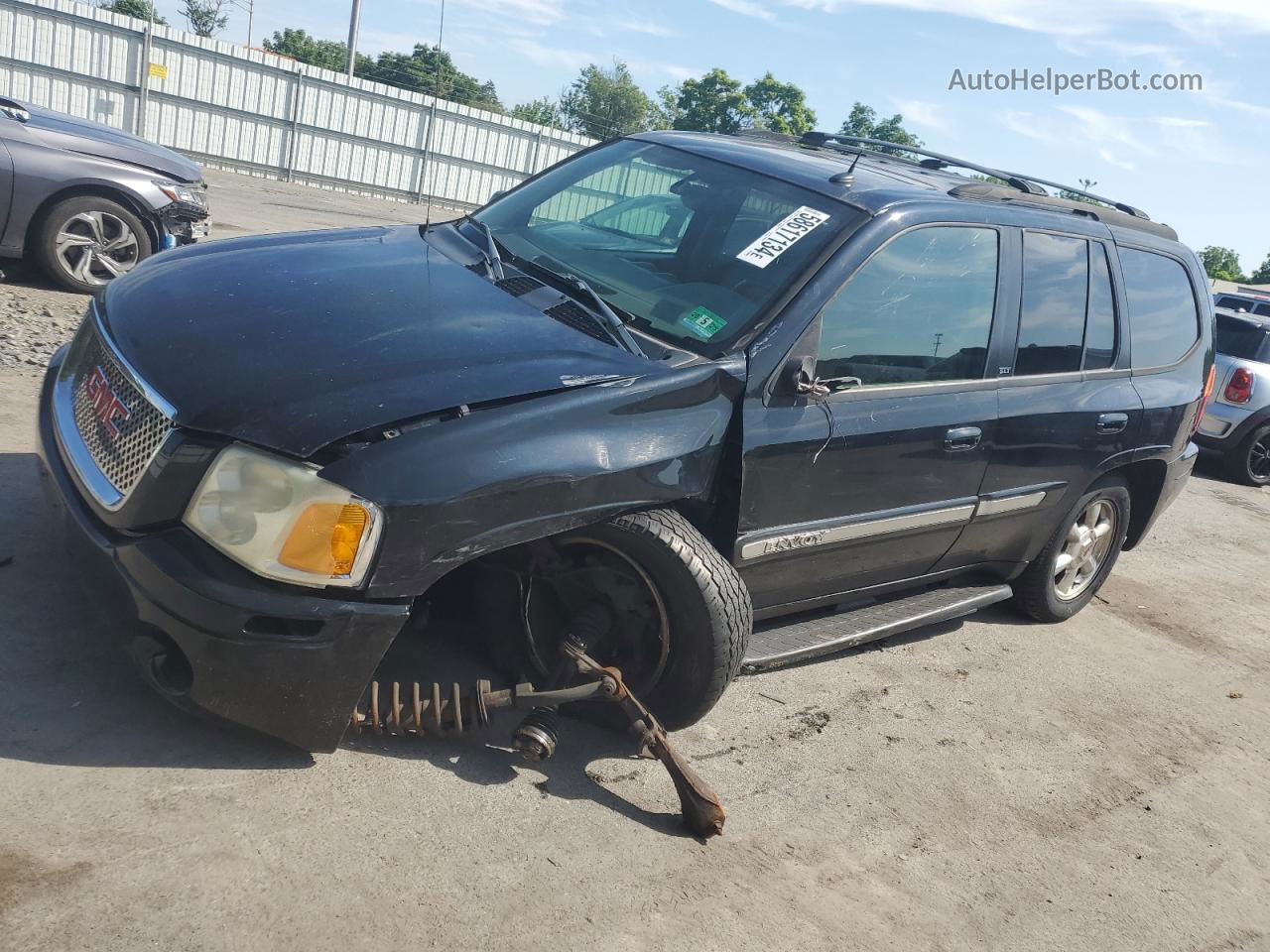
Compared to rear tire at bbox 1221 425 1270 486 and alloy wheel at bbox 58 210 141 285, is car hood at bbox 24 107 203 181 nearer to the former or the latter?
alloy wheel at bbox 58 210 141 285

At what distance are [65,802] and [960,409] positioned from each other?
303 cm

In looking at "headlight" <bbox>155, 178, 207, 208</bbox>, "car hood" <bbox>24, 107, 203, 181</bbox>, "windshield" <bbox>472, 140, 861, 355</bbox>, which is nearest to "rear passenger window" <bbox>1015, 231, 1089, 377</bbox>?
"windshield" <bbox>472, 140, 861, 355</bbox>

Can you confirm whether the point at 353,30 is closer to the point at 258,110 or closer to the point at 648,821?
the point at 258,110

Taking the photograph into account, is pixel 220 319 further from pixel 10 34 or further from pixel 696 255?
pixel 10 34

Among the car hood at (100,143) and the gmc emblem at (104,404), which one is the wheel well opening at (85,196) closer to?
the car hood at (100,143)

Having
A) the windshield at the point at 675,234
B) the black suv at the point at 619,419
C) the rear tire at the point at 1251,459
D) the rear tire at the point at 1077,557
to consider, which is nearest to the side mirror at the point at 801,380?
the black suv at the point at 619,419

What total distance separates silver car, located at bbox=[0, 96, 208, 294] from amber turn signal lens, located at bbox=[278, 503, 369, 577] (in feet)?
19.0

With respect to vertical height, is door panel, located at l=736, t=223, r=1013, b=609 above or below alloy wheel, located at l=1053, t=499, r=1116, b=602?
above

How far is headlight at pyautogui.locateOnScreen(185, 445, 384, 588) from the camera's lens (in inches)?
104

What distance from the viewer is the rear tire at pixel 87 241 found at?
24.2 feet

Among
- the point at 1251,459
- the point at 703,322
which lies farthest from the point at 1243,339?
the point at 703,322

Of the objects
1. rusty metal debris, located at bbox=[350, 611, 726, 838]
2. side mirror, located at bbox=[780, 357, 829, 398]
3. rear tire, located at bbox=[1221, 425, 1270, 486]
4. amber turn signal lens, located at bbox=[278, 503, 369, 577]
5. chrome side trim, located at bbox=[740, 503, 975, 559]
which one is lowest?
rear tire, located at bbox=[1221, 425, 1270, 486]

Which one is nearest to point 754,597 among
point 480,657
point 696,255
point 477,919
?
point 480,657

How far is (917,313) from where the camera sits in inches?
154
